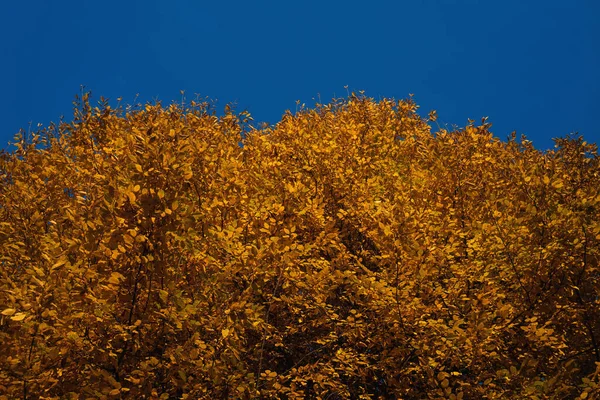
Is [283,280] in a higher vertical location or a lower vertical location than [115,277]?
higher

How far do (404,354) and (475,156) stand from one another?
15.6 ft

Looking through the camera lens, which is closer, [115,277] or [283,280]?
[115,277]

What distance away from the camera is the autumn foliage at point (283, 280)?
4863 millimetres

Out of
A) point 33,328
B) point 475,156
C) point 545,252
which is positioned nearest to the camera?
point 33,328

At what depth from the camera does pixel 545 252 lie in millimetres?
6152

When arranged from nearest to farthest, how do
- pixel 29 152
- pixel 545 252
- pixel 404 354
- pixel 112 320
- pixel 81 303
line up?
pixel 112 320
pixel 81 303
pixel 545 252
pixel 404 354
pixel 29 152

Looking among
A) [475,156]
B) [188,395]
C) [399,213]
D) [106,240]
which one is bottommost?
[188,395]

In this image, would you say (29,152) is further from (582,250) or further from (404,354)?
(582,250)

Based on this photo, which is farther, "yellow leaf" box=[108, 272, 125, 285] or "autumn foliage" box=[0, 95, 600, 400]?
"autumn foliage" box=[0, 95, 600, 400]

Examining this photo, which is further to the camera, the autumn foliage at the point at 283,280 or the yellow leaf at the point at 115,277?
the autumn foliage at the point at 283,280

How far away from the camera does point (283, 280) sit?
6672mm

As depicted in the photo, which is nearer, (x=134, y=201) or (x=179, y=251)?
(x=134, y=201)

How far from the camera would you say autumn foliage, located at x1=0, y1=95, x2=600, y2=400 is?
4863 millimetres

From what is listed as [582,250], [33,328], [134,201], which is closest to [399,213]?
[582,250]
